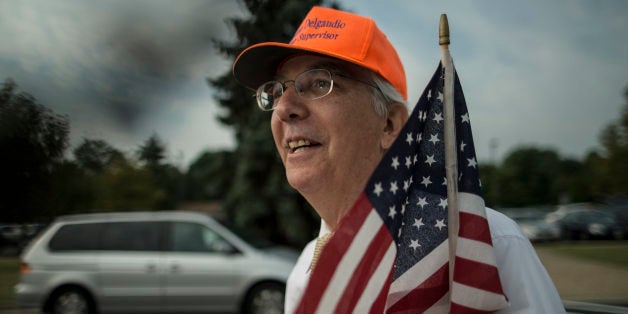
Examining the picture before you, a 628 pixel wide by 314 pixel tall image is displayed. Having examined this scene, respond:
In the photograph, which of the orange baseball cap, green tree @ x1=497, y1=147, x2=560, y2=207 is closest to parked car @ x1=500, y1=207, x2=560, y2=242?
the orange baseball cap

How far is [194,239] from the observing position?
7676 mm

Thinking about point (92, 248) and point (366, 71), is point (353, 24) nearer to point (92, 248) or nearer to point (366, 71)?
point (366, 71)

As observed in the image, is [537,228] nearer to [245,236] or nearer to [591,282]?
[245,236]

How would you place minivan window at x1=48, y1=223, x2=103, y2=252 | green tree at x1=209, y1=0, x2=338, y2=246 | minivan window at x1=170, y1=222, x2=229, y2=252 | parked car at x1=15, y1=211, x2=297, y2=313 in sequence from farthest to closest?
1. green tree at x1=209, y1=0, x2=338, y2=246
2. minivan window at x1=48, y1=223, x2=103, y2=252
3. minivan window at x1=170, y1=222, x2=229, y2=252
4. parked car at x1=15, y1=211, x2=297, y2=313

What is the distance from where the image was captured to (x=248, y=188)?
452 inches

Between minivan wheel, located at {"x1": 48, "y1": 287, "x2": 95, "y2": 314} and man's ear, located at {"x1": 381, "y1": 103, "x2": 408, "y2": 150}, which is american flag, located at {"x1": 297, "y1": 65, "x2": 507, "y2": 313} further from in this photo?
minivan wheel, located at {"x1": 48, "y1": 287, "x2": 95, "y2": 314}

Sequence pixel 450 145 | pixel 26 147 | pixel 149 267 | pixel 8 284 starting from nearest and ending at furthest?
pixel 450 145
pixel 26 147
pixel 8 284
pixel 149 267

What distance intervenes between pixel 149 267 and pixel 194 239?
0.72 metres

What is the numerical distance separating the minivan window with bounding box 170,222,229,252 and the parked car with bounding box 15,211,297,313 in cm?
1

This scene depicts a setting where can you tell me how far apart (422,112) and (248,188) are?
1055 centimetres

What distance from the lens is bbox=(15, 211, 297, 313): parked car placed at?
24.4 feet

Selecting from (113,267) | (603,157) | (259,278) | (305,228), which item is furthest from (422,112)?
(305,228)

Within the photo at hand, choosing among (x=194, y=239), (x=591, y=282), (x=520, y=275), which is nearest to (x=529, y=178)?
(x=194, y=239)

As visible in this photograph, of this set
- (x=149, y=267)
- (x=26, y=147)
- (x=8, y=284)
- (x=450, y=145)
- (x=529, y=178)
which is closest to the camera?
(x=450, y=145)
